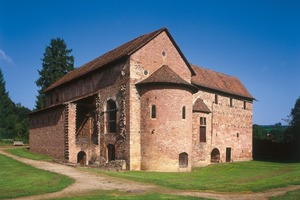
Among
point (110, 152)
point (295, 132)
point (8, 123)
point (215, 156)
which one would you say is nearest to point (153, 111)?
point (110, 152)

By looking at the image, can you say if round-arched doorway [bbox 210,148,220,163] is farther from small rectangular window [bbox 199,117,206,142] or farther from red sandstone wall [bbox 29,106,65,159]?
red sandstone wall [bbox 29,106,65,159]

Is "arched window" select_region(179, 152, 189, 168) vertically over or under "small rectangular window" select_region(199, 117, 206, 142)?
under

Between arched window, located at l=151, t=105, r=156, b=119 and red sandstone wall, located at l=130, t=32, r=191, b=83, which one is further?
red sandstone wall, located at l=130, t=32, r=191, b=83

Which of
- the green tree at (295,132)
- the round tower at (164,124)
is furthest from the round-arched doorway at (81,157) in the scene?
the green tree at (295,132)

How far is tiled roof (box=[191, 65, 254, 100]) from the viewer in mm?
39622

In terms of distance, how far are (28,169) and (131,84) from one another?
11.4m

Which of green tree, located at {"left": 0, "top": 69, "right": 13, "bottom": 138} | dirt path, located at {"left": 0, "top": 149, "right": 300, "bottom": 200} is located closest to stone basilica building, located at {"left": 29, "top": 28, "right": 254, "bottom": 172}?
dirt path, located at {"left": 0, "top": 149, "right": 300, "bottom": 200}

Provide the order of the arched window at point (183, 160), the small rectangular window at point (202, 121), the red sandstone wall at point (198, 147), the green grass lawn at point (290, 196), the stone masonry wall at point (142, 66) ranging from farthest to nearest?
the small rectangular window at point (202, 121) → the red sandstone wall at point (198, 147) → the arched window at point (183, 160) → the stone masonry wall at point (142, 66) → the green grass lawn at point (290, 196)

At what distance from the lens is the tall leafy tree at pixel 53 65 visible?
215 ft

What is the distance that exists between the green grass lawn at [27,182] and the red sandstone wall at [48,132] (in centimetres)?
1010

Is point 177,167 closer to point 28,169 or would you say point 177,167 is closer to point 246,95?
point 28,169

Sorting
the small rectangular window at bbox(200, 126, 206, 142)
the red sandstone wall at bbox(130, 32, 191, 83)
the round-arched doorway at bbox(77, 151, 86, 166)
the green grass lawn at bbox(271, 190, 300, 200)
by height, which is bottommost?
the round-arched doorway at bbox(77, 151, 86, 166)

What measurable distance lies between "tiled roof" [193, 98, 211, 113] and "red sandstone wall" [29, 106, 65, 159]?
49.0 ft

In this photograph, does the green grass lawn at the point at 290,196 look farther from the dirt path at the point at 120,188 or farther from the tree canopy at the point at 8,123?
the tree canopy at the point at 8,123
